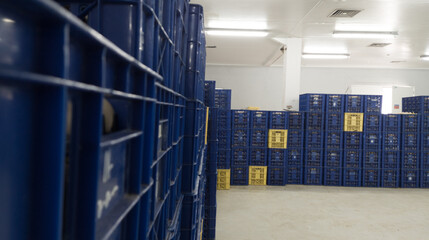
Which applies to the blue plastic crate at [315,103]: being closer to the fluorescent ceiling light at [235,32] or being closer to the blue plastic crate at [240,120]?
the blue plastic crate at [240,120]

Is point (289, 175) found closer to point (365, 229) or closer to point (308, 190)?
point (308, 190)

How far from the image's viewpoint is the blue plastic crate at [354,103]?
9.20 m

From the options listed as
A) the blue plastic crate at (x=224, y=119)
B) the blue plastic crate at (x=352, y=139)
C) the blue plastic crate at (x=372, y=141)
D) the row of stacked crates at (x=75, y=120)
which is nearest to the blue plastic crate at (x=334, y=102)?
the blue plastic crate at (x=352, y=139)

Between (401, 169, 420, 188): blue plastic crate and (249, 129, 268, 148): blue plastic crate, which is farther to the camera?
(401, 169, 420, 188): blue plastic crate

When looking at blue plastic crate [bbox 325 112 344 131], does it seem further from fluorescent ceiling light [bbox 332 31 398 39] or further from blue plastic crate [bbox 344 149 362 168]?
fluorescent ceiling light [bbox 332 31 398 39]

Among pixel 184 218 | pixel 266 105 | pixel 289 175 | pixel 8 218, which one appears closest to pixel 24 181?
pixel 8 218

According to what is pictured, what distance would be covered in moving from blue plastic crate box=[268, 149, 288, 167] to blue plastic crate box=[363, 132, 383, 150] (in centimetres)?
237

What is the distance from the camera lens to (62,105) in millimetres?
577

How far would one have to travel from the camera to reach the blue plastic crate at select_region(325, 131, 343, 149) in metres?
9.33

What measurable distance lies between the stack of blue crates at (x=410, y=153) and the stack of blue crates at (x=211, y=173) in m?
6.42

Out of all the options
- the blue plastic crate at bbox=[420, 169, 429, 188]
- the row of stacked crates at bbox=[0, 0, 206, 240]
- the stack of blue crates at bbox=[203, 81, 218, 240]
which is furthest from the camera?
the blue plastic crate at bbox=[420, 169, 429, 188]

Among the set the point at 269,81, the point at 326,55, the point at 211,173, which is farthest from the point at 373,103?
the point at 269,81

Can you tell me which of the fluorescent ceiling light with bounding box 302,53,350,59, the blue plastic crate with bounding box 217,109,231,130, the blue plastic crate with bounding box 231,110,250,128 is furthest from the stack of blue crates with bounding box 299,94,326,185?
the fluorescent ceiling light with bounding box 302,53,350,59

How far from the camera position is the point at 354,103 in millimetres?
9234
